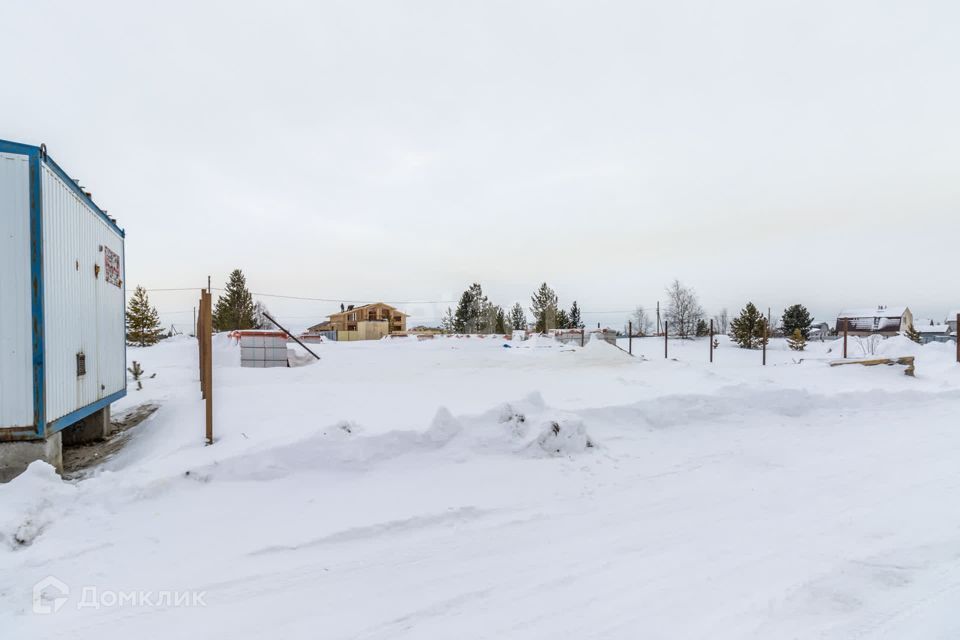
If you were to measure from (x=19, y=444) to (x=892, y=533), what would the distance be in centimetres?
870

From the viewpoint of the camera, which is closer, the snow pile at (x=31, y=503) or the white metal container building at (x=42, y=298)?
the snow pile at (x=31, y=503)

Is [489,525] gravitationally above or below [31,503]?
below

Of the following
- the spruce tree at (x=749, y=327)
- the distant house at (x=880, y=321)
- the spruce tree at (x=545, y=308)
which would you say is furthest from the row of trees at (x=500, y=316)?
the distant house at (x=880, y=321)

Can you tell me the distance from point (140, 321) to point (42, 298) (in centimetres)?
3835

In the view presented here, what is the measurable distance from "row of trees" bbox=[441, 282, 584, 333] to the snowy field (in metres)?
44.0

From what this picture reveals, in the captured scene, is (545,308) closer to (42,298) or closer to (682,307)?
(682,307)

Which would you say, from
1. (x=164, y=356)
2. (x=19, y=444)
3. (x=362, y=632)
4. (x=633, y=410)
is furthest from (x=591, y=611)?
(x=164, y=356)

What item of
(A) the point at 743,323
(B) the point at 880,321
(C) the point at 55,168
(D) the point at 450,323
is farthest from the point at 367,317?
(B) the point at 880,321

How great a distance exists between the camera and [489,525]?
4.39 meters

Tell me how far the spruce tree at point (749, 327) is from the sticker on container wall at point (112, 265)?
37.5 meters

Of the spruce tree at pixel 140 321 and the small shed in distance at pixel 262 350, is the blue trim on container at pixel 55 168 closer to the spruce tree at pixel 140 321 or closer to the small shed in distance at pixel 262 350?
the small shed in distance at pixel 262 350

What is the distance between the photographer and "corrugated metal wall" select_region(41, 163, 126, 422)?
17.6 feet

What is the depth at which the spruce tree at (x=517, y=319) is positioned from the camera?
61.0 m

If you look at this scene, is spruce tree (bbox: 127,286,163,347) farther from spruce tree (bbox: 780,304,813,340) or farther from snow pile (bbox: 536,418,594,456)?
spruce tree (bbox: 780,304,813,340)
